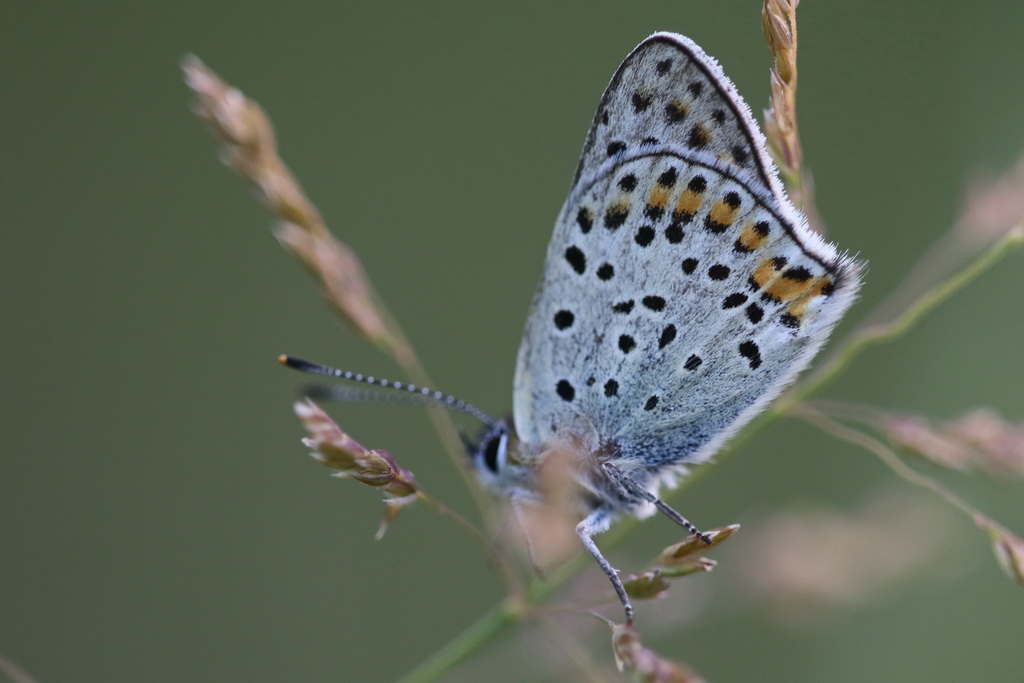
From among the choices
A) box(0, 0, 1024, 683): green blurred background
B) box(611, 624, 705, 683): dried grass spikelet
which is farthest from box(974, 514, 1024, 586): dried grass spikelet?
box(0, 0, 1024, 683): green blurred background

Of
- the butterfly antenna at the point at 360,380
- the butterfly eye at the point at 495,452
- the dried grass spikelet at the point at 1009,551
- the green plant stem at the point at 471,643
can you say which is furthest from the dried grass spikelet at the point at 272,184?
the dried grass spikelet at the point at 1009,551

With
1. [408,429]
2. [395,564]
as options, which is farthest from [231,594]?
[408,429]

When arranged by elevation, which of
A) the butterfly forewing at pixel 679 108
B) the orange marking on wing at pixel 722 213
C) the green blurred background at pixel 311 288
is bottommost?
the orange marking on wing at pixel 722 213

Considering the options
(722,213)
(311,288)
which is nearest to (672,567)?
(722,213)

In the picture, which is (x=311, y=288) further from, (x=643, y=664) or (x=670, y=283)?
(x=643, y=664)

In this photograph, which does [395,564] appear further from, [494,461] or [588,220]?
[588,220]

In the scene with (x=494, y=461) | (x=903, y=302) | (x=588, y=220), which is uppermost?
(x=903, y=302)

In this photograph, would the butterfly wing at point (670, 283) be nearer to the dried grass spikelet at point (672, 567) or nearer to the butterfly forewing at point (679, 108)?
the butterfly forewing at point (679, 108)
